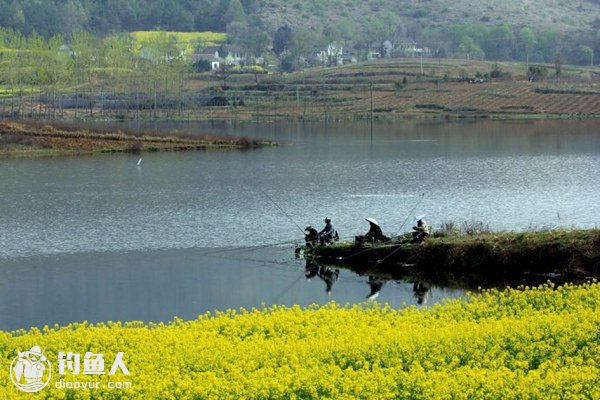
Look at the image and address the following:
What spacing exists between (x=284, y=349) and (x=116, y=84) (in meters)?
120

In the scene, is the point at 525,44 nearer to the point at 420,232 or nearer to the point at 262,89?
the point at 262,89

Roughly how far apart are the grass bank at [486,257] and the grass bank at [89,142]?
46701 mm

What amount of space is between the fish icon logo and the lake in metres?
7.24

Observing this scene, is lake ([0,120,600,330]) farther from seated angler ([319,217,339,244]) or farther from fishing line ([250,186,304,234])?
seated angler ([319,217,339,244])

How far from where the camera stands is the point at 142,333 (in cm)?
2144

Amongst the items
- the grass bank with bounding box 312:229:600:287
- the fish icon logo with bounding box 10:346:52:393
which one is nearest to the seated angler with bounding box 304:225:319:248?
the grass bank with bounding box 312:229:600:287

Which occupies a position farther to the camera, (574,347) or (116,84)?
(116,84)


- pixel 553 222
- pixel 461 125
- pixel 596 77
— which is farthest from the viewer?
pixel 596 77

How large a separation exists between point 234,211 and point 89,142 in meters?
35.3

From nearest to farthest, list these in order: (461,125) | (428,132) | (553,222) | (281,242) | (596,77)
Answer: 1. (281,242)
2. (553,222)
3. (428,132)
4. (461,125)
5. (596,77)

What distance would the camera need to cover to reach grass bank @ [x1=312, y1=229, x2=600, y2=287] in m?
29.8

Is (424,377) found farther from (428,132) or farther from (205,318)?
(428,132)

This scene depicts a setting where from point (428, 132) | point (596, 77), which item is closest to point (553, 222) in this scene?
point (428, 132)

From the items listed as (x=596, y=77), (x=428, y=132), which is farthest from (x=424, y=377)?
(x=596, y=77)
